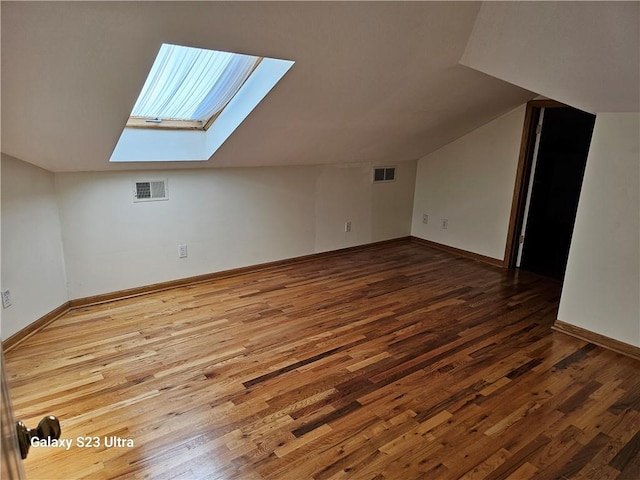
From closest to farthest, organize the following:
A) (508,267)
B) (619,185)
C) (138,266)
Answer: (619,185), (138,266), (508,267)

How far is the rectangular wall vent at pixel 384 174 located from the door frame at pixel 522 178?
138cm

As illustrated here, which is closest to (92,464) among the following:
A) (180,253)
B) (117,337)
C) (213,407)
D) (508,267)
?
(213,407)

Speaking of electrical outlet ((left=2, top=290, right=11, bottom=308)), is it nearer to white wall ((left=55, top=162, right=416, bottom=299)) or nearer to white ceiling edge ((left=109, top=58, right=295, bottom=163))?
white wall ((left=55, top=162, right=416, bottom=299))

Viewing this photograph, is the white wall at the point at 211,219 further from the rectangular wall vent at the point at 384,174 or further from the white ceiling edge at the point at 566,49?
the white ceiling edge at the point at 566,49

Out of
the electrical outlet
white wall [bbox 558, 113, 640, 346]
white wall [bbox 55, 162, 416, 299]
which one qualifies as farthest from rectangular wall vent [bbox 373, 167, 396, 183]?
the electrical outlet

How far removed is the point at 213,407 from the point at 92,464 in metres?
0.58

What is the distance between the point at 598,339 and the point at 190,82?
330 cm

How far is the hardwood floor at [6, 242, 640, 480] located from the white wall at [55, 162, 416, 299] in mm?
326

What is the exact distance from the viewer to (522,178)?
168 inches

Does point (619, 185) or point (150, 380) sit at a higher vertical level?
point (619, 185)

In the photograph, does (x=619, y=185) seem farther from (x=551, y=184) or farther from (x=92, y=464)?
(x=92, y=464)

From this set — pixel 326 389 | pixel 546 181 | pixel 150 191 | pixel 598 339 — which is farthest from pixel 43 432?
pixel 546 181

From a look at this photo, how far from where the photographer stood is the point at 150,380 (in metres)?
2.42

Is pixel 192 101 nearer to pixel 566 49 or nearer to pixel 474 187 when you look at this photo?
pixel 566 49
